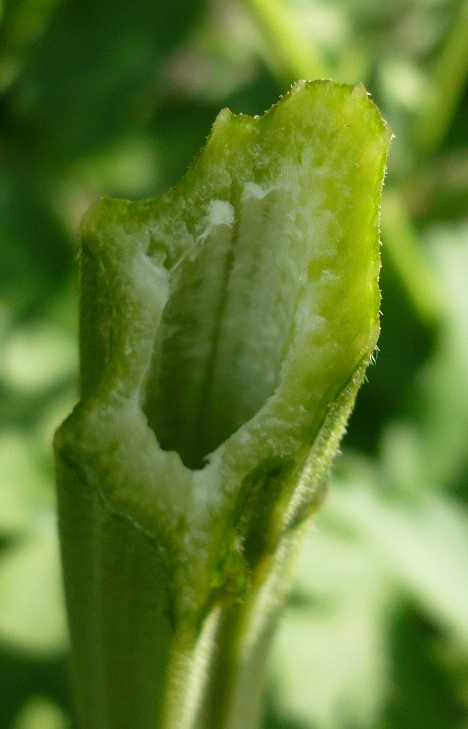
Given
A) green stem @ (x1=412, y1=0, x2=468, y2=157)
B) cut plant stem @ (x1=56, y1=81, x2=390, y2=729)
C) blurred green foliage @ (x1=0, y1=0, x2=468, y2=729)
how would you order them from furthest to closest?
green stem @ (x1=412, y1=0, x2=468, y2=157), blurred green foliage @ (x1=0, y1=0, x2=468, y2=729), cut plant stem @ (x1=56, y1=81, x2=390, y2=729)

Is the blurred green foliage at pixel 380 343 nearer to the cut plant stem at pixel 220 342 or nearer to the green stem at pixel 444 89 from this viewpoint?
the green stem at pixel 444 89

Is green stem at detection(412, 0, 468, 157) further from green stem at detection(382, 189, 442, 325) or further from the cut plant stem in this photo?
the cut plant stem

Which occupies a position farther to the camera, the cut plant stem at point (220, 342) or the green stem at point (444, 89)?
the green stem at point (444, 89)

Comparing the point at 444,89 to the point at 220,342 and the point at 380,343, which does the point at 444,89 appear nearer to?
the point at 380,343

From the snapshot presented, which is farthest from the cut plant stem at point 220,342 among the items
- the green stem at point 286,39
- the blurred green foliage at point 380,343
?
the green stem at point 286,39

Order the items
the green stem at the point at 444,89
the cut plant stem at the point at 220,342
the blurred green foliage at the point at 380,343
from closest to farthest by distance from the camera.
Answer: the cut plant stem at the point at 220,342 → the blurred green foliage at the point at 380,343 → the green stem at the point at 444,89

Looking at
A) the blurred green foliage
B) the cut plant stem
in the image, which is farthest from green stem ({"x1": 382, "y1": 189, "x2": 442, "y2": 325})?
the cut plant stem

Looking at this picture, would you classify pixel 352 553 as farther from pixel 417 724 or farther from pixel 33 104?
pixel 33 104
